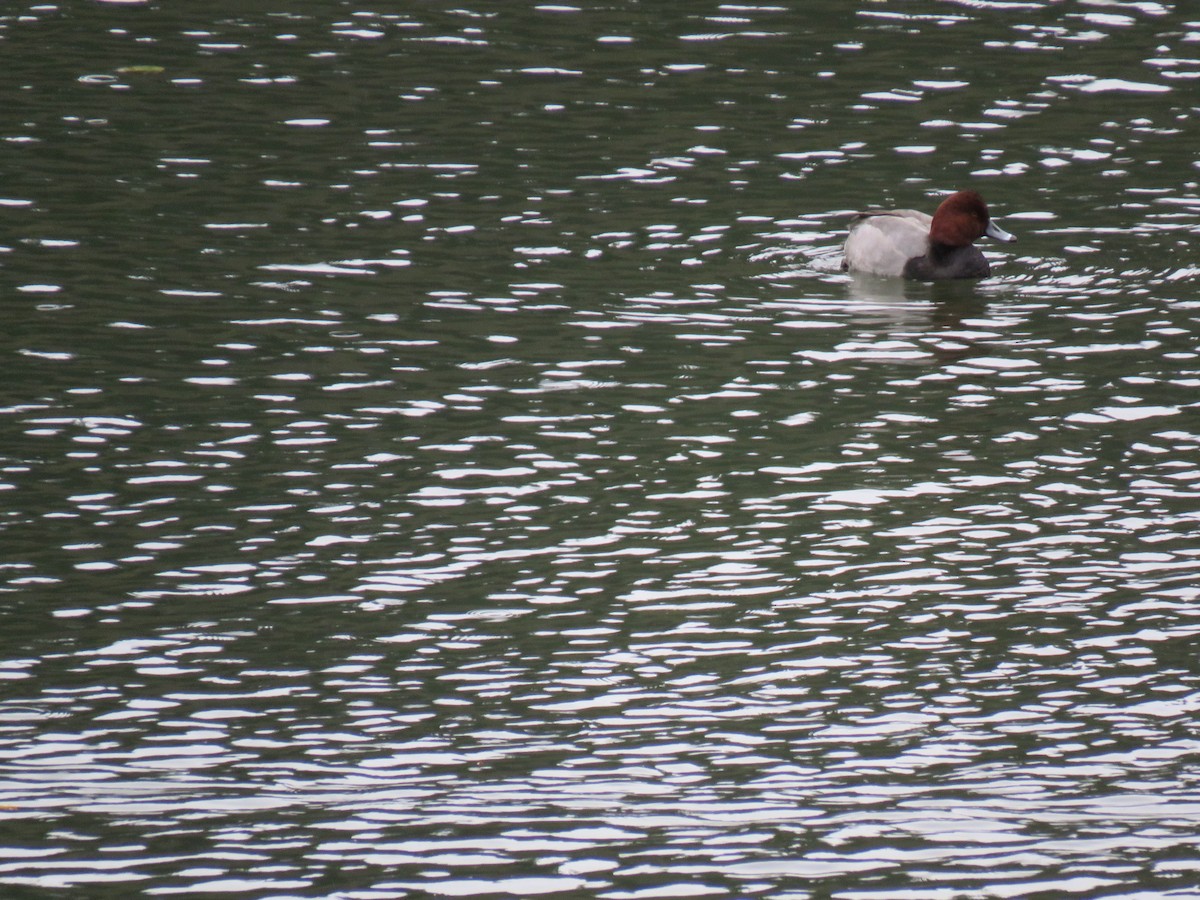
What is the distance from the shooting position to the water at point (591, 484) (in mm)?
7504

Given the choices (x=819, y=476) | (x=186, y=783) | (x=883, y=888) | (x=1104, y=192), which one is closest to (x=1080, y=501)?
(x=819, y=476)

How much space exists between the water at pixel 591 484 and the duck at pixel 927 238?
0.20 meters

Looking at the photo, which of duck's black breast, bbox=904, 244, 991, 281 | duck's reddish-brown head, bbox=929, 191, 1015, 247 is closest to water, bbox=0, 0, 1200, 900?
duck's black breast, bbox=904, 244, 991, 281

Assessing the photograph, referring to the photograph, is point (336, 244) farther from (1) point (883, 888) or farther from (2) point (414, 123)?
(1) point (883, 888)

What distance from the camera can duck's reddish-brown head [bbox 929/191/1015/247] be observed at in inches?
583

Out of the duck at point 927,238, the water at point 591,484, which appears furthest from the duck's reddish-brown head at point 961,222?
the water at point 591,484

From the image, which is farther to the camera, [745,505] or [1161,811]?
[745,505]

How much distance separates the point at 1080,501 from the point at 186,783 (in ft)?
16.7

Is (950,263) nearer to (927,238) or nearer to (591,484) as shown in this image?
(927,238)

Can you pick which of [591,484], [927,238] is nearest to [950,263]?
[927,238]

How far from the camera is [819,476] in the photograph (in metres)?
10.9

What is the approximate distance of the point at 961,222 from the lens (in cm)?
1488

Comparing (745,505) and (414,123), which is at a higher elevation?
(414,123)

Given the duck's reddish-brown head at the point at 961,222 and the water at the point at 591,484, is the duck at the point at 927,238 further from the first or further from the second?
the water at the point at 591,484
